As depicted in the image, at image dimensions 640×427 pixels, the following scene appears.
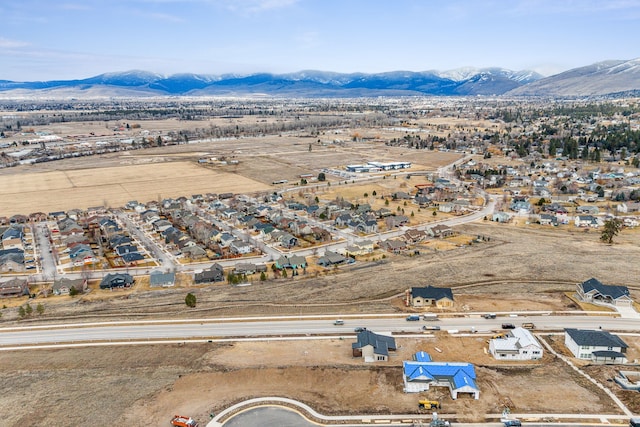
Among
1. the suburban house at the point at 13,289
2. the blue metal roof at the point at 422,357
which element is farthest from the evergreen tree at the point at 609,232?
the suburban house at the point at 13,289

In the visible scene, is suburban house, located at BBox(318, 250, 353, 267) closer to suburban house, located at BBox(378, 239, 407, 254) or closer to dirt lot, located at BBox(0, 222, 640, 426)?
dirt lot, located at BBox(0, 222, 640, 426)

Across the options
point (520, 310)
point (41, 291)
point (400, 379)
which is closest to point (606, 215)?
point (520, 310)

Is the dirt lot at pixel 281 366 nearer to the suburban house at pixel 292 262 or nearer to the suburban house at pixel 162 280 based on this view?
the suburban house at pixel 162 280

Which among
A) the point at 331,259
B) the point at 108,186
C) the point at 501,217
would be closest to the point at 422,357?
the point at 331,259

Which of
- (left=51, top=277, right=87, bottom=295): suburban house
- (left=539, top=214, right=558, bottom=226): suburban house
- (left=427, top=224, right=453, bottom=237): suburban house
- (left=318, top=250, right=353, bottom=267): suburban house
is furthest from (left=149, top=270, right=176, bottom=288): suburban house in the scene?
A: (left=539, top=214, right=558, bottom=226): suburban house

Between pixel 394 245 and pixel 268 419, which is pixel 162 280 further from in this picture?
pixel 394 245

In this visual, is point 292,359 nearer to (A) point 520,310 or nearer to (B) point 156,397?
(B) point 156,397
